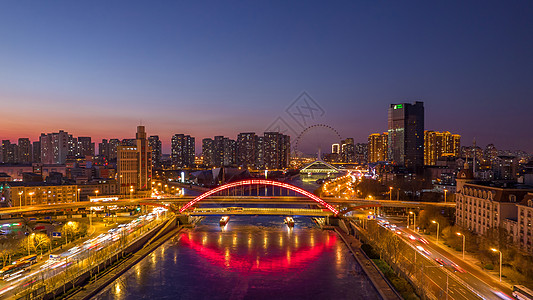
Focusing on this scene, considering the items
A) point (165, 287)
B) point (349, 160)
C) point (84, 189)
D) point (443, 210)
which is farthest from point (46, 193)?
point (349, 160)

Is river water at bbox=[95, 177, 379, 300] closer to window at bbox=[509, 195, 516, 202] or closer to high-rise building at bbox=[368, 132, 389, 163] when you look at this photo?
window at bbox=[509, 195, 516, 202]

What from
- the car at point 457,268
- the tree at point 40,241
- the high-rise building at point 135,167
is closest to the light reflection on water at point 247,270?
the car at point 457,268

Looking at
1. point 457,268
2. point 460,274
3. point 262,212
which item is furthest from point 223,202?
point 460,274

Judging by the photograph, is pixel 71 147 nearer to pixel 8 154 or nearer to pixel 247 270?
pixel 8 154

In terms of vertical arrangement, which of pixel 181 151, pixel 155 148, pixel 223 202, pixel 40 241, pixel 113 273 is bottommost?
pixel 113 273

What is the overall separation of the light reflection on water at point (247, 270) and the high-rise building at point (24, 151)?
11974cm

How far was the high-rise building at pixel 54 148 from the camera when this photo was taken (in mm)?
120875

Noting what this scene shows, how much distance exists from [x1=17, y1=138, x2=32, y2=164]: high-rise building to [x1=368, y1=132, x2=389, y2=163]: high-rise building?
411 feet

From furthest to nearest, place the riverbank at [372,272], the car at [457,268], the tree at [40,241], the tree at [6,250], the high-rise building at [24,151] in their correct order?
the high-rise building at [24,151] < the tree at [40,241] < the tree at [6,250] < the car at [457,268] < the riverbank at [372,272]

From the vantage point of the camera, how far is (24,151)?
131m

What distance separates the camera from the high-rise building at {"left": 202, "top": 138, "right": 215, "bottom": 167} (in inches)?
5822

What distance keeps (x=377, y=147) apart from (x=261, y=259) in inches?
5422

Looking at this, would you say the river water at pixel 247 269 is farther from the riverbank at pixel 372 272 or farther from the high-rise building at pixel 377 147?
the high-rise building at pixel 377 147

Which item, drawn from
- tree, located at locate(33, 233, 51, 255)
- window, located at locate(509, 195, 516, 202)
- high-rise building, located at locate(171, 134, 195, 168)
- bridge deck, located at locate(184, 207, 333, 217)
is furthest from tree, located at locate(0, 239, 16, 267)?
high-rise building, located at locate(171, 134, 195, 168)
